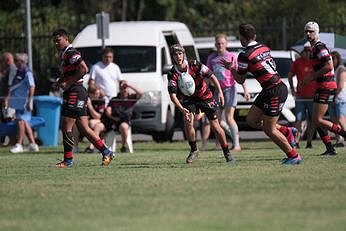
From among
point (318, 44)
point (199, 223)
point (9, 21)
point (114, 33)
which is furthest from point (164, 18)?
point (199, 223)

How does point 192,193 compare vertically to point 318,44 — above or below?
below

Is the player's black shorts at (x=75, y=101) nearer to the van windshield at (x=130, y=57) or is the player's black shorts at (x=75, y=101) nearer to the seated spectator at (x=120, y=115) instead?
the seated spectator at (x=120, y=115)

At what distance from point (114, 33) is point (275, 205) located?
51.1ft

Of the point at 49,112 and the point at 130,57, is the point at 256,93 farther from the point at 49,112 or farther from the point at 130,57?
the point at 49,112

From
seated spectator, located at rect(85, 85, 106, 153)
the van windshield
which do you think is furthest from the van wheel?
seated spectator, located at rect(85, 85, 106, 153)

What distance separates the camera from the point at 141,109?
24953mm

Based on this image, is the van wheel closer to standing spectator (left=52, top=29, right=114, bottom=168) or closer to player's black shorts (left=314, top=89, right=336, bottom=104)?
player's black shorts (left=314, top=89, right=336, bottom=104)

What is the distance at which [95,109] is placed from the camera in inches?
862

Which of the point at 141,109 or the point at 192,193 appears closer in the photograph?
the point at 192,193

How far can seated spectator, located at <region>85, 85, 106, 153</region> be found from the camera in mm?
21484

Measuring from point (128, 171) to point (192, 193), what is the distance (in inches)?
132

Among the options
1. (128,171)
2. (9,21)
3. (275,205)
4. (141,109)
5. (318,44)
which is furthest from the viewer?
(9,21)

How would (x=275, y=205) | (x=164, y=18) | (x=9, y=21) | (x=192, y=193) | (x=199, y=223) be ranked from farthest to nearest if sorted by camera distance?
1. (x=164, y=18)
2. (x=9, y=21)
3. (x=192, y=193)
4. (x=275, y=205)
5. (x=199, y=223)

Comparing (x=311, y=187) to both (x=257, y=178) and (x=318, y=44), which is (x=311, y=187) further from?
(x=318, y=44)
